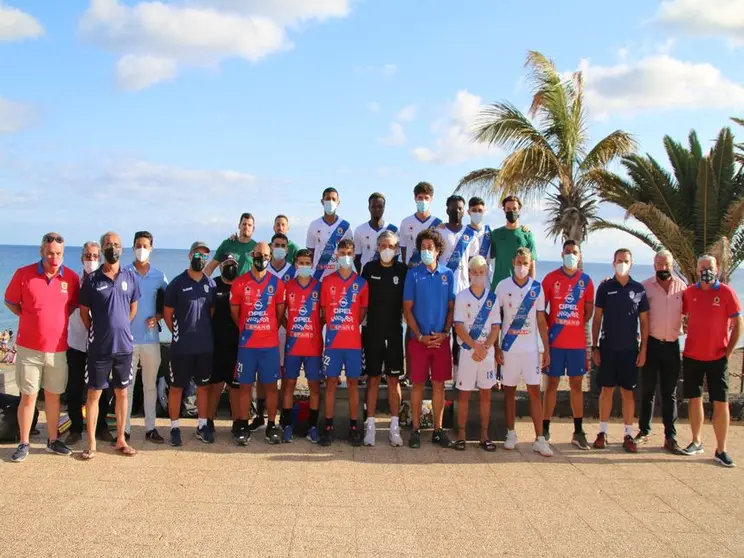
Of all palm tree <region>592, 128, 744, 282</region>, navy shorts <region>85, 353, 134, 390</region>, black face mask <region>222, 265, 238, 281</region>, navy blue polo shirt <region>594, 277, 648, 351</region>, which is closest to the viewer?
navy shorts <region>85, 353, 134, 390</region>

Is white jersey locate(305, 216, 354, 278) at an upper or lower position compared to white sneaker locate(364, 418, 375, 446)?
upper

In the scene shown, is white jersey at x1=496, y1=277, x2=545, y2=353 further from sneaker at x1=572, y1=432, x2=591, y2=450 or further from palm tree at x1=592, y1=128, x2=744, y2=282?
palm tree at x1=592, y1=128, x2=744, y2=282

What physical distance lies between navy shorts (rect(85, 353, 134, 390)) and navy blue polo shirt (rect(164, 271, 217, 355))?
52 cm

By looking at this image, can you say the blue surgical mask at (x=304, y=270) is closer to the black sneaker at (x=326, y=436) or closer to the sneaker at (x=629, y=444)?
the black sneaker at (x=326, y=436)

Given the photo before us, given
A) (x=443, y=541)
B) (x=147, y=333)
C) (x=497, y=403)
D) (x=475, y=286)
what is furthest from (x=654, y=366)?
(x=147, y=333)

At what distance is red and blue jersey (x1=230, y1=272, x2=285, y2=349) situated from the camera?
7.21m

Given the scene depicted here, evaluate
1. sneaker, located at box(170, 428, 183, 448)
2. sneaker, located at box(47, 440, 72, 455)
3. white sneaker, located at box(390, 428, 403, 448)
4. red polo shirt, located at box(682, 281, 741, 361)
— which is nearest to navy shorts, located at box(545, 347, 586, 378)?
red polo shirt, located at box(682, 281, 741, 361)

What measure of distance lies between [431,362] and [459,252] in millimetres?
1507

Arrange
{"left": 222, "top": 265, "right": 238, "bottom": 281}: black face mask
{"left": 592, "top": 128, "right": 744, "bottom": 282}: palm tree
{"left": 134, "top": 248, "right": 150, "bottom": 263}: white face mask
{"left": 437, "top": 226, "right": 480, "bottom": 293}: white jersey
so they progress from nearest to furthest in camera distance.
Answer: {"left": 134, "top": 248, "right": 150, "bottom": 263}: white face mask < {"left": 222, "top": 265, "right": 238, "bottom": 281}: black face mask < {"left": 437, "top": 226, "right": 480, "bottom": 293}: white jersey < {"left": 592, "top": 128, "right": 744, "bottom": 282}: palm tree

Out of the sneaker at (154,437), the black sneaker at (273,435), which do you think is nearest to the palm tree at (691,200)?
the black sneaker at (273,435)

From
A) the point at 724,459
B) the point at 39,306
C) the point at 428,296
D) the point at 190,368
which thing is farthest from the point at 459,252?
the point at 39,306

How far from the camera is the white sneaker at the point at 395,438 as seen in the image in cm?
738

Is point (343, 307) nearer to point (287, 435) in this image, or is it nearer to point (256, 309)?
point (256, 309)

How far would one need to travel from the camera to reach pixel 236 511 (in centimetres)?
529
